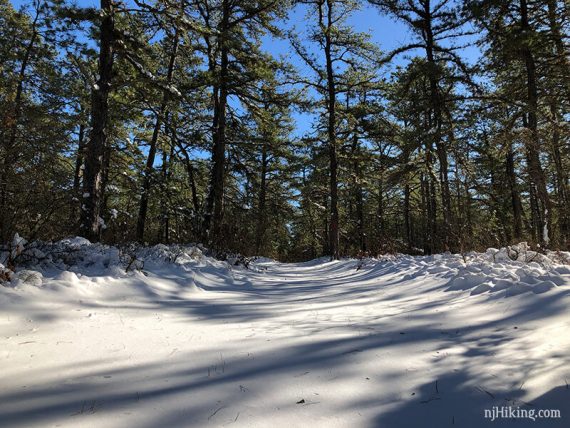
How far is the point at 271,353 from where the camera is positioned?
2.68m

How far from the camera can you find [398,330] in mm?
3186

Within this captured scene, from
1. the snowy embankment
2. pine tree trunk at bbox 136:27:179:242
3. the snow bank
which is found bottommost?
the snowy embankment

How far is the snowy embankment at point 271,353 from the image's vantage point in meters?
1.84

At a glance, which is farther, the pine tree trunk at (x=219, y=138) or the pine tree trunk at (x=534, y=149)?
the pine tree trunk at (x=219, y=138)

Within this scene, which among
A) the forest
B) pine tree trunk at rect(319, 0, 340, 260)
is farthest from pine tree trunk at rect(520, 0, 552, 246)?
pine tree trunk at rect(319, 0, 340, 260)

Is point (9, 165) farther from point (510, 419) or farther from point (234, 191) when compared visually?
point (234, 191)

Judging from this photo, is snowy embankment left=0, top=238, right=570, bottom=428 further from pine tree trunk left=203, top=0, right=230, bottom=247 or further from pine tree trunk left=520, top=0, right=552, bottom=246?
pine tree trunk left=203, top=0, right=230, bottom=247

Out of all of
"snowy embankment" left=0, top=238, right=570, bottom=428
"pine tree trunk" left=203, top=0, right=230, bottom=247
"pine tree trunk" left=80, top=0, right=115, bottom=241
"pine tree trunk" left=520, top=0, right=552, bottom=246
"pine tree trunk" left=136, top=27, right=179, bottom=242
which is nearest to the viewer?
"snowy embankment" left=0, top=238, right=570, bottom=428

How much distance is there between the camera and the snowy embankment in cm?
184

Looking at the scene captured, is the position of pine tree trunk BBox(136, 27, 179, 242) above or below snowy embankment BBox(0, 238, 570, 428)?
above

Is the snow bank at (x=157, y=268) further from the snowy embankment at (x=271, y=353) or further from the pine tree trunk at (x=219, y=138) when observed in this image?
the pine tree trunk at (x=219, y=138)

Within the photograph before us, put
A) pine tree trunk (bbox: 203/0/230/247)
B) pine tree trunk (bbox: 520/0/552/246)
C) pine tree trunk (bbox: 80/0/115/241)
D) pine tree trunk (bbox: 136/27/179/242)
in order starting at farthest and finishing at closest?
pine tree trunk (bbox: 203/0/230/247) < pine tree trunk (bbox: 136/27/179/242) < pine tree trunk (bbox: 520/0/552/246) < pine tree trunk (bbox: 80/0/115/241)

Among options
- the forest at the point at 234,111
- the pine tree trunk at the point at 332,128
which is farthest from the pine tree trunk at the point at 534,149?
the pine tree trunk at the point at 332,128

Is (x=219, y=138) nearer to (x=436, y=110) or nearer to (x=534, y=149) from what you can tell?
(x=436, y=110)
